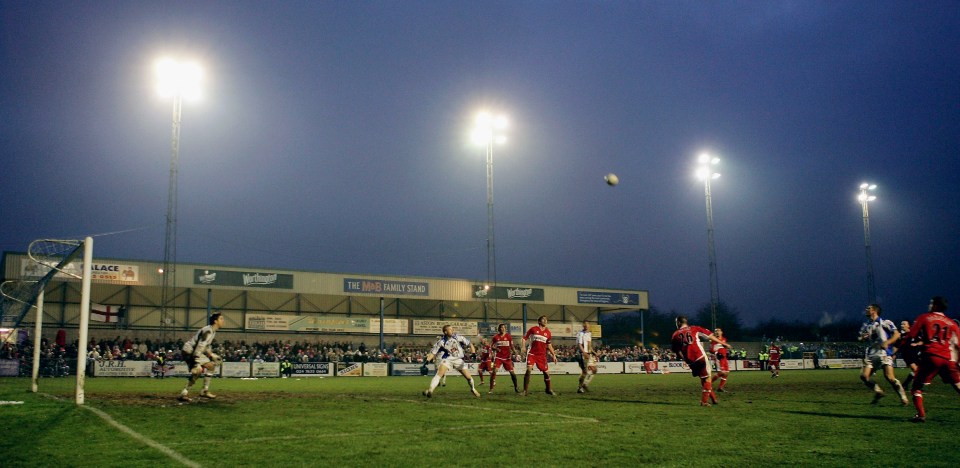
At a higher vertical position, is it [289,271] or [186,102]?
[186,102]

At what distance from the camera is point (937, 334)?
39.8 feet

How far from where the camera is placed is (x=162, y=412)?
13.5 m

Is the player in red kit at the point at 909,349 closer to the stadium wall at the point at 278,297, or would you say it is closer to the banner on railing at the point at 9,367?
the stadium wall at the point at 278,297

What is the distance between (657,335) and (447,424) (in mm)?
112100

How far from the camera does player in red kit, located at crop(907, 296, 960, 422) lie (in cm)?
1198

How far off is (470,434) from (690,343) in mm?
7918

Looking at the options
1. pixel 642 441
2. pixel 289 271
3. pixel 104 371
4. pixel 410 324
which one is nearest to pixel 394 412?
pixel 642 441

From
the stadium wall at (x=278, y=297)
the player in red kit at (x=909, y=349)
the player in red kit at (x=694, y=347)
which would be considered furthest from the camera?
the stadium wall at (x=278, y=297)

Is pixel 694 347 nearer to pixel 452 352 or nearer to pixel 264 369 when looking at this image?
pixel 452 352

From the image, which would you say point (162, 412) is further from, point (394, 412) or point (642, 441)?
point (642, 441)

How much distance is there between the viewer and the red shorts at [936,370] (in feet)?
39.2

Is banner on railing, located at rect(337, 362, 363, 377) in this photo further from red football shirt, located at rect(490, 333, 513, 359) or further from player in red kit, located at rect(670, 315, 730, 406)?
player in red kit, located at rect(670, 315, 730, 406)

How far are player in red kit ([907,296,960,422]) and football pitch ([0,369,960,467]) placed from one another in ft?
2.43

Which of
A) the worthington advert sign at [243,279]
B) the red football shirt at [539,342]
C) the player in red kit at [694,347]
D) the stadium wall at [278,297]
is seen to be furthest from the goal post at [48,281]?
the worthington advert sign at [243,279]
